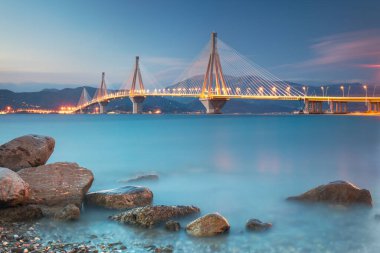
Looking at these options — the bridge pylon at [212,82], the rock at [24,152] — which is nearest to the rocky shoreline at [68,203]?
the rock at [24,152]

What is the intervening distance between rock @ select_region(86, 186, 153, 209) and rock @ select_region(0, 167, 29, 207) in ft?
4.03

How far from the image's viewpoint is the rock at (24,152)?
26.6 ft

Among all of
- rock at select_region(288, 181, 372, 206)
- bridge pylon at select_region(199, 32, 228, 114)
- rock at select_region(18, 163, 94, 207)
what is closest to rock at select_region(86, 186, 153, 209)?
rock at select_region(18, 163, 94, 207)

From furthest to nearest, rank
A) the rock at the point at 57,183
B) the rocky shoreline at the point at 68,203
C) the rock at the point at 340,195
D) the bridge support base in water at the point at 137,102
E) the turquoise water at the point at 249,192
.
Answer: the bridge support base in water at the point at 137,102 → the rock at the point at 340,195 → the rock at the point at 57,183 → the turquoise water at the point at 249,192 → the rocky shoreline at the point at 68,203

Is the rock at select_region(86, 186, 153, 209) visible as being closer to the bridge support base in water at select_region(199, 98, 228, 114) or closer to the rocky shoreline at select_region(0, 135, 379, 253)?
the rocky shoreline at select_region(0, 135, 379, 253)

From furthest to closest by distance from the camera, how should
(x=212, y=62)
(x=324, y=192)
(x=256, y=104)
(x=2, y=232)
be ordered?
(x=256, y=104) < (x=212, y=62) < (x=324, y=192) < (x=2, y=232)

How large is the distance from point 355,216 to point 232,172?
5519mm

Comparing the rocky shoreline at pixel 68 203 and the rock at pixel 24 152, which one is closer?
the rocky shoreline at pixel 68 203

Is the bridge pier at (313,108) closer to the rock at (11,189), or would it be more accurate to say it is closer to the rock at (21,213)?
the rock at (21,213)

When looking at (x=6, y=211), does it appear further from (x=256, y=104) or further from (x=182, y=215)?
(x=256, y=104)

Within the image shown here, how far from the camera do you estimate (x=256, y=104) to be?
15938 centimetres

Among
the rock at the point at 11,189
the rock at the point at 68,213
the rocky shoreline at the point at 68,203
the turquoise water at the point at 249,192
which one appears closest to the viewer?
the rocky shoreline at the point at 68,203

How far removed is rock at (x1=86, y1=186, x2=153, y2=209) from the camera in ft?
23.2

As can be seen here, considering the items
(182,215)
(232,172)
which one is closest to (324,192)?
(182,215)
